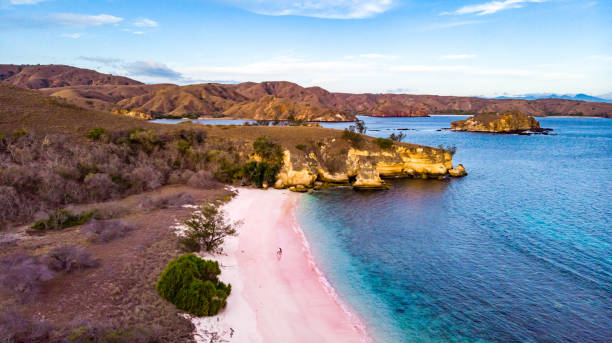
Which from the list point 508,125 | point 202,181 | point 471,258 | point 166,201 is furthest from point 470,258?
point 508,125

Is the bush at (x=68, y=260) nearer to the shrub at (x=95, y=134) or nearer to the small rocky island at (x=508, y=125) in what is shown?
the shrub at (x=95, y=134)

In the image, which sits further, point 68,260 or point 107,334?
point 68,260

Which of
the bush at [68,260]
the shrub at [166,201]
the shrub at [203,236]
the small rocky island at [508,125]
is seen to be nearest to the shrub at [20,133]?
the shrub at [166,201]

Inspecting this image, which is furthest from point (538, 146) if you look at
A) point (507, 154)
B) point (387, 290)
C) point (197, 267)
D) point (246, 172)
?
point (197, 267)

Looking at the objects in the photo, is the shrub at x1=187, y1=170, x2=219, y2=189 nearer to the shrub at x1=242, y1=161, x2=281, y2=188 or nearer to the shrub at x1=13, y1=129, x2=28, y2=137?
the shrub at x1=242, y1=161, x2=281, y2=188

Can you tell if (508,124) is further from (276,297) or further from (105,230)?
(105,230)
